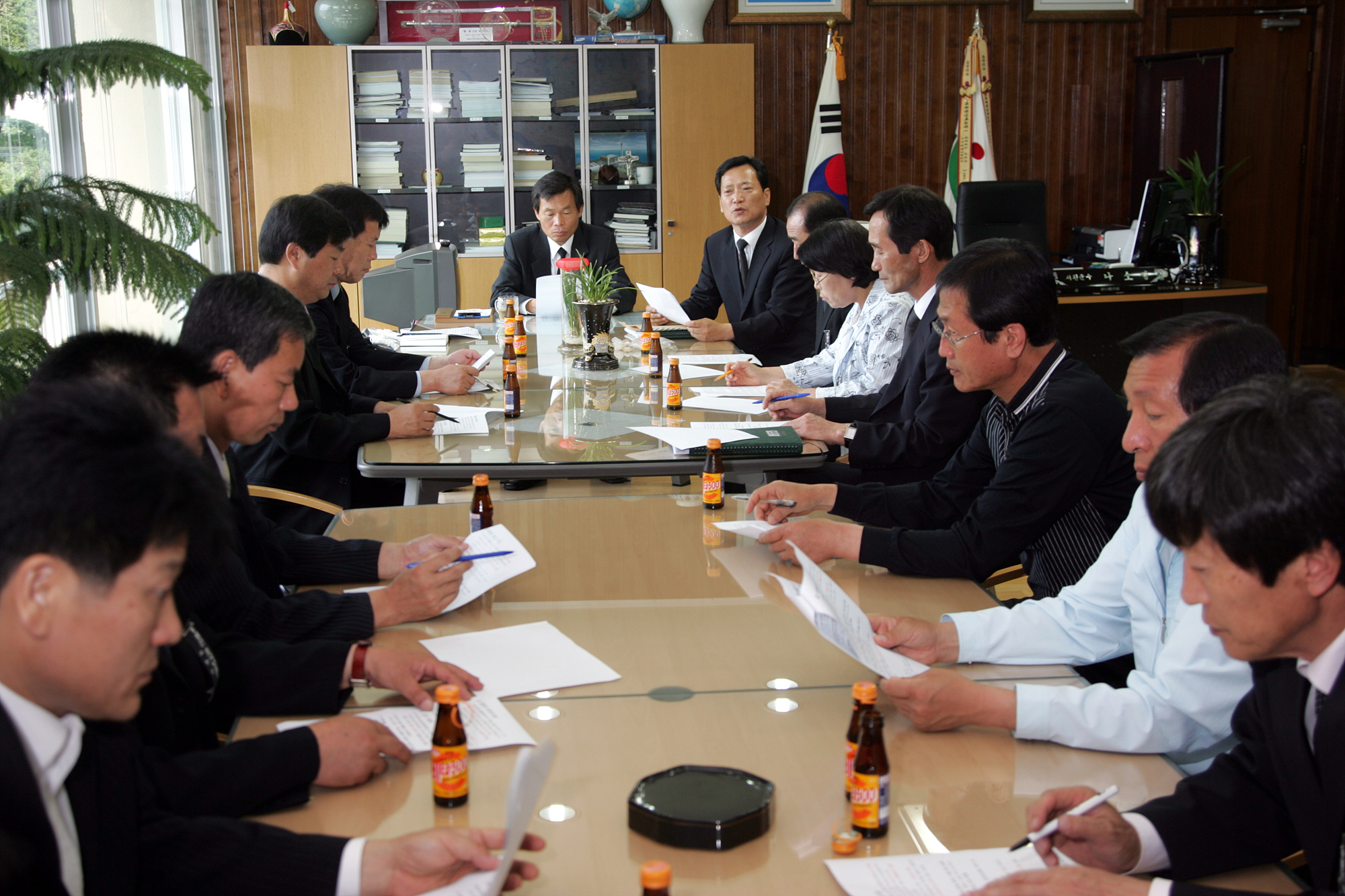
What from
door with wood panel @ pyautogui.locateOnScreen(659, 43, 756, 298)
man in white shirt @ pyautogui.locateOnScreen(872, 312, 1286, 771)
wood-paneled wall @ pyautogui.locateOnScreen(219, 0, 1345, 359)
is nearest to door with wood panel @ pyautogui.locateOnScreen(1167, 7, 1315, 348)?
wood-paneled wall @ pyautogui.locateOnScreen(219, 0, 1345, 359)

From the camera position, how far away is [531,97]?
23.2ft

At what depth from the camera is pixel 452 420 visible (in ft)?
10.9


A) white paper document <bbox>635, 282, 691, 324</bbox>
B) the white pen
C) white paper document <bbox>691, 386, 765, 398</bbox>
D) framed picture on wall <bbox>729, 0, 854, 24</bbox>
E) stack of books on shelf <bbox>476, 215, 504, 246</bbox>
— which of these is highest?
framed picture on wall <bbox>729, 0, 854, 24</bbox>

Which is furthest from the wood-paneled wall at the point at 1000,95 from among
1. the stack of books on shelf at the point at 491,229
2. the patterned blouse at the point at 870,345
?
the patterned blouse at the point at 870,345

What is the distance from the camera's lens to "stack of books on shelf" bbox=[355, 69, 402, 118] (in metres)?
6.90

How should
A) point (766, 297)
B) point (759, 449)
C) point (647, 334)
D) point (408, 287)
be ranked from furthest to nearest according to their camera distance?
1. point (408, 287)
2. point (766, 297)
3. point (647, 334)
4. point (759, 449)

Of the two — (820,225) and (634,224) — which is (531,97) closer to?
(634,224)

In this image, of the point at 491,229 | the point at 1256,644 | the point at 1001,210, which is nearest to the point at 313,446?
the point at 1256,644

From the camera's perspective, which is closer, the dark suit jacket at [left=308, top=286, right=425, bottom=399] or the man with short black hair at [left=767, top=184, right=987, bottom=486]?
the man with short black hair at [left=767, top=184, right=987, bottom=486]

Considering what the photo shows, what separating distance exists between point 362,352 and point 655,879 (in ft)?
11.8

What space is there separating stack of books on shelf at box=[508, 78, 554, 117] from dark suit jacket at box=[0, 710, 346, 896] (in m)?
6.28

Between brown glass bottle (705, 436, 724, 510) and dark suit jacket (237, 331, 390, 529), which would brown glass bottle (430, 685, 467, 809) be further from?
dark suit jacket (237, 331, 390, 529)

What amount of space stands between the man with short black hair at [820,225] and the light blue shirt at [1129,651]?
288cm

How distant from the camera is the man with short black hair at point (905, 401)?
10.5 feet
